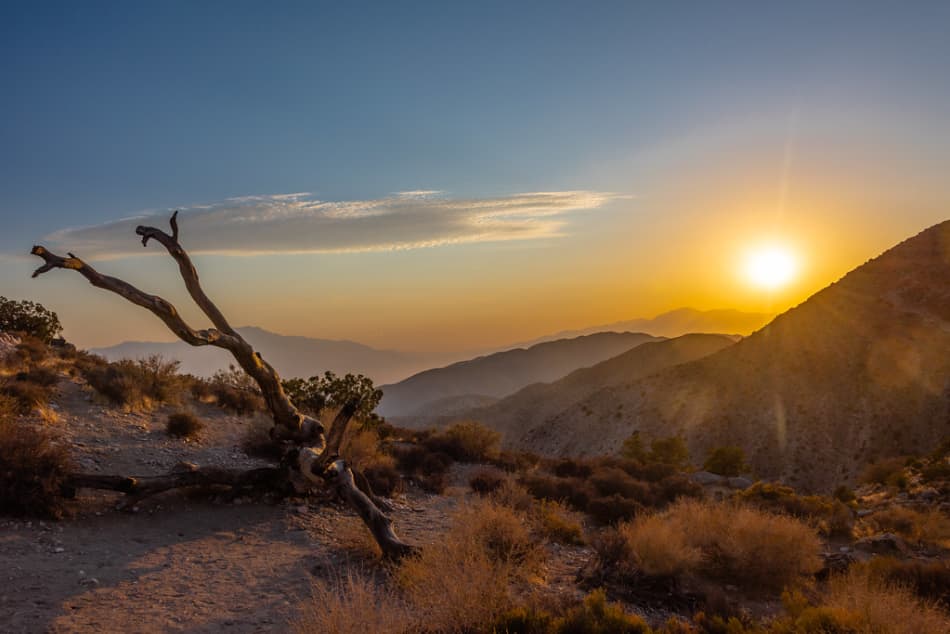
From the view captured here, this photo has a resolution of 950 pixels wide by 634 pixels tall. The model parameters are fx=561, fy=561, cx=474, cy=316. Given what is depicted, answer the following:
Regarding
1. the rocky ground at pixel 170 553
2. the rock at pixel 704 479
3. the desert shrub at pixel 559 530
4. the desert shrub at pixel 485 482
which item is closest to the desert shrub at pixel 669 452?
the rock at pixel 704 479

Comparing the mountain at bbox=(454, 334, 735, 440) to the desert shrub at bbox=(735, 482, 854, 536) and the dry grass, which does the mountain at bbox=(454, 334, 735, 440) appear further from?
the dry grass

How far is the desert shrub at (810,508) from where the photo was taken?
1352 cm

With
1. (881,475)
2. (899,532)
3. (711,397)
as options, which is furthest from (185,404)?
(711,397)

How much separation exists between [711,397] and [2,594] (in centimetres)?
5431

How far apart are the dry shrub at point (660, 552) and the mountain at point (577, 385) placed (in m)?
72.5

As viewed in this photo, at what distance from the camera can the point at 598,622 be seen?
6.00 metres

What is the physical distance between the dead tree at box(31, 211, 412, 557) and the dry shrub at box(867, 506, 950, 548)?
12688mm

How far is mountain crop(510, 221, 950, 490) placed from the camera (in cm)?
4031

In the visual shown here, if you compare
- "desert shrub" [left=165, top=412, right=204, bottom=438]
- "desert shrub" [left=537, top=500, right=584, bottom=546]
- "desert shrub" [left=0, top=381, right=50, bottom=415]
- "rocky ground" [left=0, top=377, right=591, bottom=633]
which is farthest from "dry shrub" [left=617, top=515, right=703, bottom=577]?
"desert shrub" [left=0, top=381, right=50, bottom=415]

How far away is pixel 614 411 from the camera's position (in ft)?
197

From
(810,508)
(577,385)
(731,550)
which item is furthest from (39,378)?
(577,385)

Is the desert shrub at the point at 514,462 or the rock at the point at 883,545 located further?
the desert shrub at the point at 514,462

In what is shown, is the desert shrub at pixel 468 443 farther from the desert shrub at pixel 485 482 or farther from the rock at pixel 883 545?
the rock at pixel 883 545

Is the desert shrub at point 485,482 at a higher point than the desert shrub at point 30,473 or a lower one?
lower
